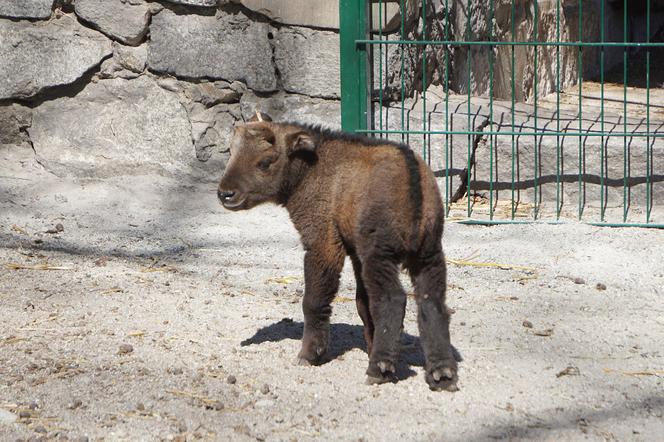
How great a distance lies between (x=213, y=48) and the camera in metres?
7.82

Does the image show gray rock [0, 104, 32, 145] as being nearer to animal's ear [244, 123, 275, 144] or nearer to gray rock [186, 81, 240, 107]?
gray rock [186, 81, 240, 107]

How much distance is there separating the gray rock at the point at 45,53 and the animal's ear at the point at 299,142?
11.3 ft

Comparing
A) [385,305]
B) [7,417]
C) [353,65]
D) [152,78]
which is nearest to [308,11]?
[353,65]

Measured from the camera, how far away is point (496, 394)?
4.49m

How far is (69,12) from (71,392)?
13.9ft

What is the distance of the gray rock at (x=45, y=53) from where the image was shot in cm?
784

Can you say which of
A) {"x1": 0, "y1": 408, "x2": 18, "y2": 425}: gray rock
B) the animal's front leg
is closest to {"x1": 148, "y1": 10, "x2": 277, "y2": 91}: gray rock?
the animal's front leg

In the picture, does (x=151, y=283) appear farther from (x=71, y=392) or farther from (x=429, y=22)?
(x=429, y=22)

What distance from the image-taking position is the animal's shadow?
16.5ft

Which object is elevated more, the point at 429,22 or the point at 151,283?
the point at 429,22

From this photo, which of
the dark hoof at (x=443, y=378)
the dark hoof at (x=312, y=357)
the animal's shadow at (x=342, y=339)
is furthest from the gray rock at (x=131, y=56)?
the dark hoof at (x=443, y=378)

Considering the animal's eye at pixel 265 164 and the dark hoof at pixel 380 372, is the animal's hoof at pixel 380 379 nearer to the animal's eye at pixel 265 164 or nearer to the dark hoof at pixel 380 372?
the dark hoof at pixel 380 372

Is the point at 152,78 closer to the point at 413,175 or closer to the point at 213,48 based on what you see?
the point at 213,48

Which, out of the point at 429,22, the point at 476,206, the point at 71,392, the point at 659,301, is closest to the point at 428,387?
the point at 71,392
